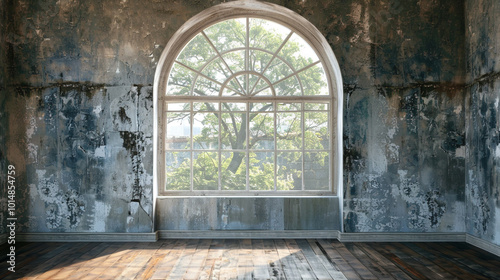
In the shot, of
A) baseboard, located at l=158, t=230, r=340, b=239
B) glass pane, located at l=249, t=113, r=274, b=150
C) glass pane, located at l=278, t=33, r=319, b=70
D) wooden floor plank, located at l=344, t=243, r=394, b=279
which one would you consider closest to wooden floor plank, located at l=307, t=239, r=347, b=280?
baseboard, located at l=158, t=230, r=340, b=239

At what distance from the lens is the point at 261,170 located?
5.52 metres

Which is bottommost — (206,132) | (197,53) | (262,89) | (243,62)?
(206,132)

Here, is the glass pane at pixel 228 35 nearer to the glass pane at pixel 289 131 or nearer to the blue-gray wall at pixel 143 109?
the blue-gray wall at pixel 143 109

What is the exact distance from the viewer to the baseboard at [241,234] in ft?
17.4

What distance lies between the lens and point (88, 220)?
5.13 m

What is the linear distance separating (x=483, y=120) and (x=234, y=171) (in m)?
3.20

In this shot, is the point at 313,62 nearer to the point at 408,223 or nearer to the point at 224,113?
the point at 224,113

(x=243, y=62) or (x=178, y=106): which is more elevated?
(x=243, y=62)

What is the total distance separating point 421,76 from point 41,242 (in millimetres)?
5387

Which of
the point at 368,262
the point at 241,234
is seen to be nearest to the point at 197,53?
the point at 241,234

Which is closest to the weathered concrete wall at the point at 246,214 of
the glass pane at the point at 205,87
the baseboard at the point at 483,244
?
the glass pane at the point at 205,87

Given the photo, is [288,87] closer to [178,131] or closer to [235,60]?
[235,60]

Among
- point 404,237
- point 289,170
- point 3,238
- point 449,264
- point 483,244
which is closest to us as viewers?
point 449,264

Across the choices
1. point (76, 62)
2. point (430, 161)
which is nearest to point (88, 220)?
point (76, 62)
